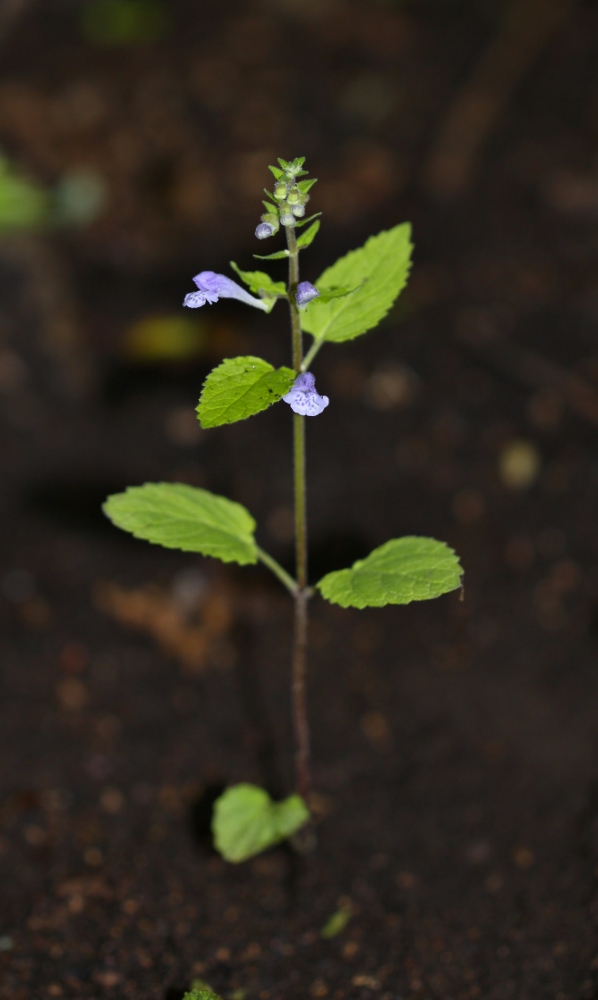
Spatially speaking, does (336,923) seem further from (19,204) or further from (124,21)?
(124,21)

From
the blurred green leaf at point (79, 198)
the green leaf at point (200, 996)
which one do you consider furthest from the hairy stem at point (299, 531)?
the blurred green leaf at point (79, 198)

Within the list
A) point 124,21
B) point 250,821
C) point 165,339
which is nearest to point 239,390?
point 250,821

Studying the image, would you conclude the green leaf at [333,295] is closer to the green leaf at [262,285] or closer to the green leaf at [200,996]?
the green leaf at [262,285]

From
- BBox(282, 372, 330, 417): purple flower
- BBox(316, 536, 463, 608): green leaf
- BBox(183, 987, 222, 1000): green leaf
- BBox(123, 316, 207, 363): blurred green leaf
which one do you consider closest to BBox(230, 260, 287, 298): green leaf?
BBox(282, 372, 330, 417): purple flower

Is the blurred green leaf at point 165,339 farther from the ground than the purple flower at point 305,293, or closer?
farther from the ground

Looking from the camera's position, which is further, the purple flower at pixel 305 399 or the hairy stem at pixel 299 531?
the hairy stem at pixel 299 531

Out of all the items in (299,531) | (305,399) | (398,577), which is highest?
(305,399)
